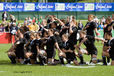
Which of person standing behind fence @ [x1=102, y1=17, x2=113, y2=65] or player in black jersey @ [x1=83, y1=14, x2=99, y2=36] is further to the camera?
player in black jersey @ [x1=83, y1=14, x2=99, y2=36]

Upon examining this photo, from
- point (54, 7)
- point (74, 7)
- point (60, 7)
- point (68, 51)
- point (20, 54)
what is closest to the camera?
point (68, 51)

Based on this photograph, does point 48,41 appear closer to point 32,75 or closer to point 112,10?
point 32,75

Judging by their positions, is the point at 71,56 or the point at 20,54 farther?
the point at 20,54

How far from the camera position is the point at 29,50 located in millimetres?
14031

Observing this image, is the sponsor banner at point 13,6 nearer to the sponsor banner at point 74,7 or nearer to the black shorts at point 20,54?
the sponsor banner at point 74,7

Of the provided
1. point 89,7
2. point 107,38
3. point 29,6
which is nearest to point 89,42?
point 107,38

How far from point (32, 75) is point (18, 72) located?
0.92 metres

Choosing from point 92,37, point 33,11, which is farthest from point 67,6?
point 92,37

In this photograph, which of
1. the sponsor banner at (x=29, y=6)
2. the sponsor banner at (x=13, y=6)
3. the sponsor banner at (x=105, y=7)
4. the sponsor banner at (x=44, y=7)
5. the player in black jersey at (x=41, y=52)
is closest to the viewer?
the player in black jersey at (x=41, y=52)

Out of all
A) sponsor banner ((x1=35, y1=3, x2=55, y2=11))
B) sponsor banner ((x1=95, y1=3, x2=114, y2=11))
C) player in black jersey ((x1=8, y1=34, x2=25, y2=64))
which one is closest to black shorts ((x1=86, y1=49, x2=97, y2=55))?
player in black jersey ((x1=8, y1=34, x2=25, y2=64))

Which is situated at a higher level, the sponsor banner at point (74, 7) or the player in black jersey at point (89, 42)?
the player in black jersey at point (89, 42)

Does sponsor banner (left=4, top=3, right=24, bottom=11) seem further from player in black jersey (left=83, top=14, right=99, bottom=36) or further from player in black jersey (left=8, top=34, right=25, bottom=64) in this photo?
player in black jersey (left=83, top=14, right=99, bottom=36)

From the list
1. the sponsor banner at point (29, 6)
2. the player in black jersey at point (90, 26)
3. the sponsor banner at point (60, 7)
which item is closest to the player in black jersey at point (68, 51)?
the player in black jersey at point (90, 26)

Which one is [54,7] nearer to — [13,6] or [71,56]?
[13,6]
